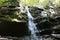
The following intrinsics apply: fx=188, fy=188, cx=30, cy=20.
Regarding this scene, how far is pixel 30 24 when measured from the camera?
11234 mm

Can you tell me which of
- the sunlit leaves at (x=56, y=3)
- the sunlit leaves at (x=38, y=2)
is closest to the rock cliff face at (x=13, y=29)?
the sunlit leaves at (x=38, y=2)

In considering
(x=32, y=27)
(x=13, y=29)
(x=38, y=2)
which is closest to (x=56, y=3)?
(x=38, y=2)

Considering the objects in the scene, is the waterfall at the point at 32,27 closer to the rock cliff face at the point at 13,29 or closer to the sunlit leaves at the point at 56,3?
the rock cliff face at the point at 13,29

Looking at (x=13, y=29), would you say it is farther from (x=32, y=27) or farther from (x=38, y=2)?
(x=38, y=2)

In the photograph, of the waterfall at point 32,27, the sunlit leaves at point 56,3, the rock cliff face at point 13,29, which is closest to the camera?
the rock cliff face at point 13,29

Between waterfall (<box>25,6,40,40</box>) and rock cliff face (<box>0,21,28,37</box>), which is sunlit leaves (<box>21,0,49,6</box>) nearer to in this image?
waterfall (<box>25,6,40,40</box>)

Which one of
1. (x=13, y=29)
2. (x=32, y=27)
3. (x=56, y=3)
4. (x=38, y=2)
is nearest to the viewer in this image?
(x=13, y=29)

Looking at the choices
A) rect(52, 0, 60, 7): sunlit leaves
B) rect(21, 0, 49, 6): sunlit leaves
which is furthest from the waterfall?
rect(52, 0, 60, 7): sunlit leaves

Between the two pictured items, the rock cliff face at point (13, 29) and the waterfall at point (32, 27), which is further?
the waterfall at point (32, 27)

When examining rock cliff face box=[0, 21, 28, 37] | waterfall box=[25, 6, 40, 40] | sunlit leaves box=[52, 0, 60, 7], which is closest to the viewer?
rock cliff face box=[0, 21, 28, 37]

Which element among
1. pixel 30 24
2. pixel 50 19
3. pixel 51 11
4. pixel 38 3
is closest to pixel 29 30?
pixel 30 24

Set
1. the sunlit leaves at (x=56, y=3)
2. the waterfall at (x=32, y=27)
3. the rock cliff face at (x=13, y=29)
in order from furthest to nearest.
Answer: the sunlit leaves at (x=56, y=3) < the waterfall at (x=32, y=27) < the rock cliff face at (x=13, y=29)

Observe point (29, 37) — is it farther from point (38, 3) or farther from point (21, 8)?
point (38, 3)

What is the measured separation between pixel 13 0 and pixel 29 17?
1.41 meters
